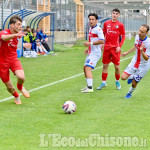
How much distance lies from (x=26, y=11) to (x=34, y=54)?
99.2 inches

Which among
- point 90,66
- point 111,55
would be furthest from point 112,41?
point 90,66

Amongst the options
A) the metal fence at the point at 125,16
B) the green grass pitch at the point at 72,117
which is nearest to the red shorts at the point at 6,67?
the green grass pitch at the point at 72,117

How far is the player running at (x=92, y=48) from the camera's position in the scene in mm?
12227

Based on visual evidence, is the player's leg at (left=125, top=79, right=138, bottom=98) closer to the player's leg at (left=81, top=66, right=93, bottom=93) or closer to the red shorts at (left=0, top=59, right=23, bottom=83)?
the player's leg at (left=81, top=66, right=93, bottom=93)

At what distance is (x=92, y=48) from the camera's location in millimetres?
12617

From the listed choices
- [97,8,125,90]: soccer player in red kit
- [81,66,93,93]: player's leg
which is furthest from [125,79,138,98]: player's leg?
[97,8,125,90]: soccer player in red kit

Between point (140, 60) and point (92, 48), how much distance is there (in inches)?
77.4

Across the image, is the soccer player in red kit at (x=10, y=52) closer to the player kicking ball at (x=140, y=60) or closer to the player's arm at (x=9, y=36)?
the player's arm at (x=9, y=36)

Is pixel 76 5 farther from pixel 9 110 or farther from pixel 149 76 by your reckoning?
pixel 9 110

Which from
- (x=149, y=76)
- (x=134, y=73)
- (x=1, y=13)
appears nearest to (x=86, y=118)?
(x=134, y=73)

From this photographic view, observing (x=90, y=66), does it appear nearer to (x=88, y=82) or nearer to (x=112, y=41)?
(x=88, y=82)

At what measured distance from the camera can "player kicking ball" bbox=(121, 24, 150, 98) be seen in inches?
418

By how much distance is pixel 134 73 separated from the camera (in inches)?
438

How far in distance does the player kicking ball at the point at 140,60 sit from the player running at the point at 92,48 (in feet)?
4.39
